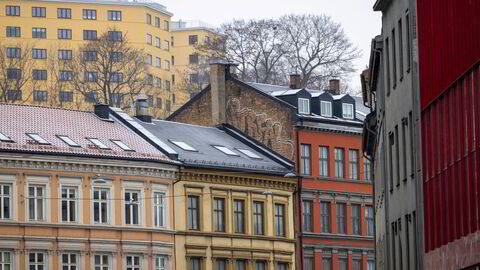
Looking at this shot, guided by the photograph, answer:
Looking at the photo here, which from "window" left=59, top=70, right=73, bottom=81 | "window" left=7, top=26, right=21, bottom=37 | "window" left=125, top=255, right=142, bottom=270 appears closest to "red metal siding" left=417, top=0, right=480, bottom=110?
"window" left=125, top=255, right=142, bottom=270

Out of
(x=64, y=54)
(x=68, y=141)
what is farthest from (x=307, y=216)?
(x=64, y=54)

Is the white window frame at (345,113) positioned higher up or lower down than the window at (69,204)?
higher up

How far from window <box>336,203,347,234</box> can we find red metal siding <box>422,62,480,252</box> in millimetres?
52264

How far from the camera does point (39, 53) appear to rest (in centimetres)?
17850

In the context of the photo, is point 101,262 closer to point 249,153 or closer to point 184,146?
point 184,146

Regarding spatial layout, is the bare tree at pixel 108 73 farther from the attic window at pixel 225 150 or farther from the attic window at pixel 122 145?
the attic window at pixel 122 145

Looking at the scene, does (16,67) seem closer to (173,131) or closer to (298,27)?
(298,27)

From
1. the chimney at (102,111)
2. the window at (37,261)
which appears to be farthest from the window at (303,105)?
the window at (37,261)

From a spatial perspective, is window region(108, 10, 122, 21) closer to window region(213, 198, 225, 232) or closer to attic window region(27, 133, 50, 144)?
window region(213, 198, 225, 232)

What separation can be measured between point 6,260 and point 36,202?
317 cm

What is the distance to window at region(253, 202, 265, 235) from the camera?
92625 mm

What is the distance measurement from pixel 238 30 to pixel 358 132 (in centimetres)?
2956

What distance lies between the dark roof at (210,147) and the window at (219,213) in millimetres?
1689

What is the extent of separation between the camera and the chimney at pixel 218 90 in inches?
3912
